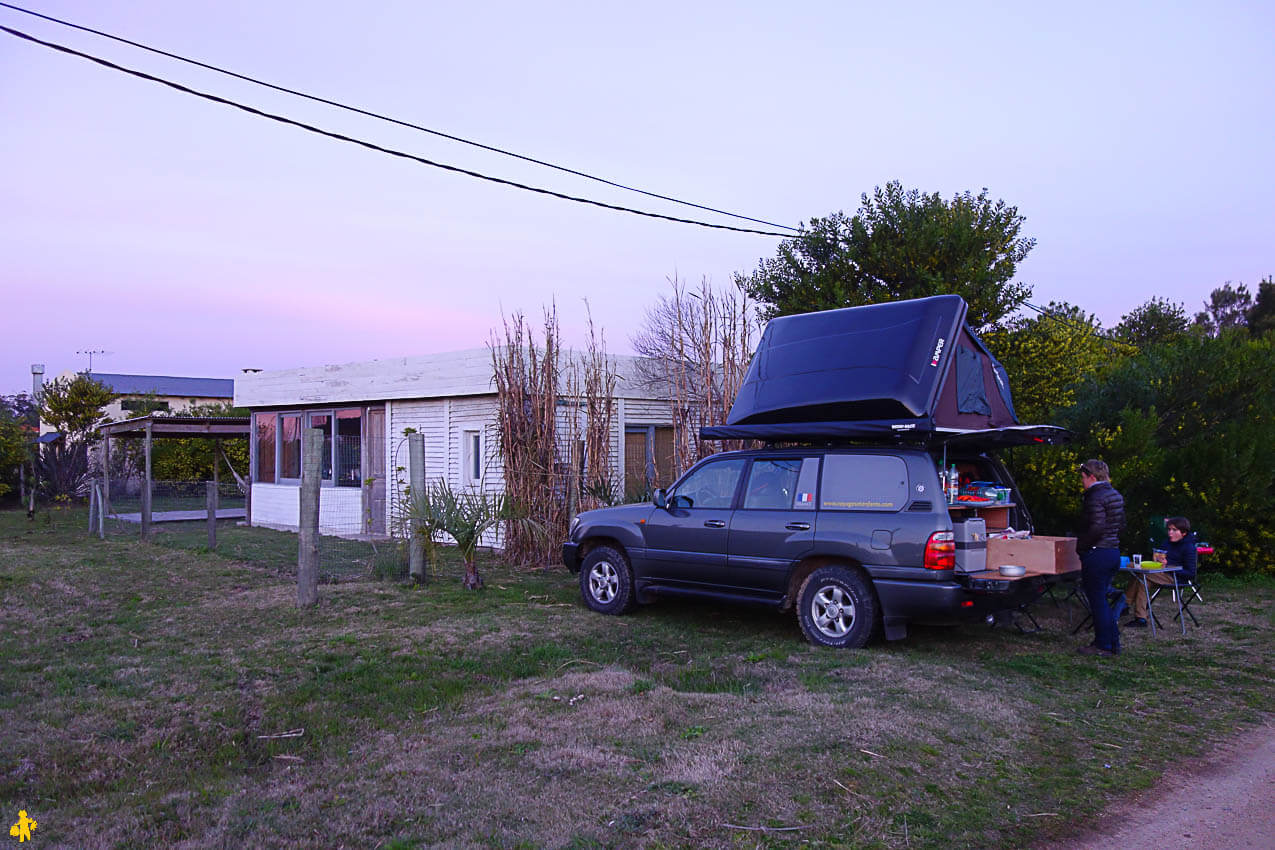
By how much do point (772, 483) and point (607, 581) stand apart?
215 cm

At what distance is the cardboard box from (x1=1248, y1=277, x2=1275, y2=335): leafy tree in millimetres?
27280

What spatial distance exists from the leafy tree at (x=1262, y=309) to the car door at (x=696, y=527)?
91.2ft

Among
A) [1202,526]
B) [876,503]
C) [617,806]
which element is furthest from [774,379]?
[1202,526]

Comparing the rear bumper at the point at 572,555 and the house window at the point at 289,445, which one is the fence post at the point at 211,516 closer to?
the house window at the point at 289,445

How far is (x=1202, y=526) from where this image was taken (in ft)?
39.0

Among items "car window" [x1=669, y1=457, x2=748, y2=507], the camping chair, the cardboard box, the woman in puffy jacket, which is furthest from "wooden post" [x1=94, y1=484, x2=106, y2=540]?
the camping chair

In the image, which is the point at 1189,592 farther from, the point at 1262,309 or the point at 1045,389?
the point at 1262,309

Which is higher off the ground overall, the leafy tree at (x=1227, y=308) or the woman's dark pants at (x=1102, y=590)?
the leafy tree at (x=1227, y=308)

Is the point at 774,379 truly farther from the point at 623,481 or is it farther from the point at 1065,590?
the point at 623,481

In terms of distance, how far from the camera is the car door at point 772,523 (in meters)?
7.99

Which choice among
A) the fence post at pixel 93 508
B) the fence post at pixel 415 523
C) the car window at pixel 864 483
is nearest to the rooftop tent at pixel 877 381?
the car window at pixel 864 483

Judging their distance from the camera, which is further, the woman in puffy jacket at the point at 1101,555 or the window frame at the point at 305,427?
the window frame at the point at 305,427

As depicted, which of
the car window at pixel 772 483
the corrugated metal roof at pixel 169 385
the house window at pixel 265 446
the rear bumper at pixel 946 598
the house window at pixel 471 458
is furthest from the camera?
the corrugated metal roof at pixel 169 385

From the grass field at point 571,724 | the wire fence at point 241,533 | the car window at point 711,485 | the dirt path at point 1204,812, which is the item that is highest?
the car window at point 711,485
